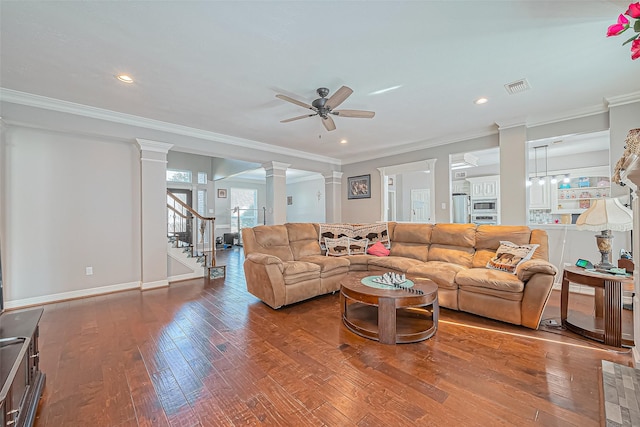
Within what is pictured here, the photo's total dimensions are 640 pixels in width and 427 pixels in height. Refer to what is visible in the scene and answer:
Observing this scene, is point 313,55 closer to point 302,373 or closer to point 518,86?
point 518,86

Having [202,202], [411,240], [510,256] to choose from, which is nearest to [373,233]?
[411,240]

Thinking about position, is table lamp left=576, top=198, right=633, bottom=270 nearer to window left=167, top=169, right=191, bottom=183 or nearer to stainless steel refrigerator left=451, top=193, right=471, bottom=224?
stainless steel refrigerator left=451, top=193, right=471, bottom=224

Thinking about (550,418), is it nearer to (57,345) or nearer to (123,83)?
(57,345)

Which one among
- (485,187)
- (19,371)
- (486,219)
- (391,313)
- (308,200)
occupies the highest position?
(485,187)

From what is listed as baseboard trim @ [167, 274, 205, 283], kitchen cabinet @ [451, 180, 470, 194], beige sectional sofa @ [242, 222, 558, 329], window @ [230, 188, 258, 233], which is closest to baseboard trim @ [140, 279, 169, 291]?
baseboard trim @ [167, 274, 205, 283]

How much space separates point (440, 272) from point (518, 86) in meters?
2.33

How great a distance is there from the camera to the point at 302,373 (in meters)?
2.02

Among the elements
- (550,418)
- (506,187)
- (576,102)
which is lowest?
(550,418)

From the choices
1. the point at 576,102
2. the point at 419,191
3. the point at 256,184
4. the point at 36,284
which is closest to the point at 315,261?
the point at 36,284

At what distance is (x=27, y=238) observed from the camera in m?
3.58

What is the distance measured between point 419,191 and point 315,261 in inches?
207

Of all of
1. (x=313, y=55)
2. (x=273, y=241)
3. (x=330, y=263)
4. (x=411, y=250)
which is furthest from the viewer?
(x=411, y=250)

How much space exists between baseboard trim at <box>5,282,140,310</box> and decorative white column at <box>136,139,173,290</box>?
0.25 meters

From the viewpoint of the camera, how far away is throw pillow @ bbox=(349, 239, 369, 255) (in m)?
4.65
